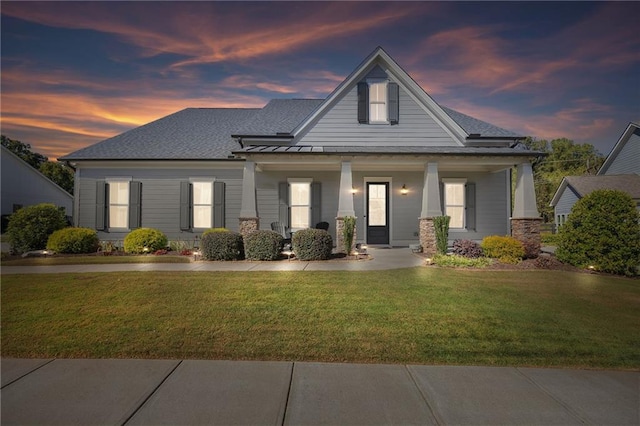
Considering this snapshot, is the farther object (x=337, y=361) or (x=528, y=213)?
(x=528, y=213)

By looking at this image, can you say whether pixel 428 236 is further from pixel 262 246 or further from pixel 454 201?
pixel 262 246

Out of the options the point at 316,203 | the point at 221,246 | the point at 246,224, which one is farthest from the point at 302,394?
the point at 316,203

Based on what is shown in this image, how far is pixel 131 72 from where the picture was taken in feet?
44.8

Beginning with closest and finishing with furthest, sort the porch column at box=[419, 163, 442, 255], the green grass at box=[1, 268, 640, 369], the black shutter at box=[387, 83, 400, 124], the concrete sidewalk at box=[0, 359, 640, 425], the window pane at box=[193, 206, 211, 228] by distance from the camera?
the concrete sidewalk at box=[0, 359, 640, 425], the green grass at box=[1, 268, 640, 369], the porch column at box=[419, 163, 442, 255], the black shutter at box=[387, 83, 400, 124], the window pane at box=[193, 206, 211, 228]

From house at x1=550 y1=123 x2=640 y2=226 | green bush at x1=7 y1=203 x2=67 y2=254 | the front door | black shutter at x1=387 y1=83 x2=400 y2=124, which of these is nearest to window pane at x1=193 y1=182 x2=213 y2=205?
green bush at x1=7 y1=203 x2=67 y2=254

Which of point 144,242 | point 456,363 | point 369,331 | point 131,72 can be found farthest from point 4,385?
point 131,72

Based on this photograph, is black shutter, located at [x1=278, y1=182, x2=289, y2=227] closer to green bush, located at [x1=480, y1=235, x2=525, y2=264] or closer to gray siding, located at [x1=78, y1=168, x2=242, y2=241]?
gray siding, located at [x1=78, y1=168, x2=242, y2=241]

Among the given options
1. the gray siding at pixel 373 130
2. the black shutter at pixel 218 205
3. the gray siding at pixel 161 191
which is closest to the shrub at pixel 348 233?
the gray siding at pixel 373 130

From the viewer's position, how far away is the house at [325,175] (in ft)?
47.2

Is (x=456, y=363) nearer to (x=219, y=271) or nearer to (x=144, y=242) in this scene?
(x=219, y=271)

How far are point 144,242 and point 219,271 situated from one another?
596cm

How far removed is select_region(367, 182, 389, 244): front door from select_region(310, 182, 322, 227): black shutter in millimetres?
2367

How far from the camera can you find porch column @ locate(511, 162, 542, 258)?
12.9m

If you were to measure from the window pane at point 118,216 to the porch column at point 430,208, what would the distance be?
1331 cm
